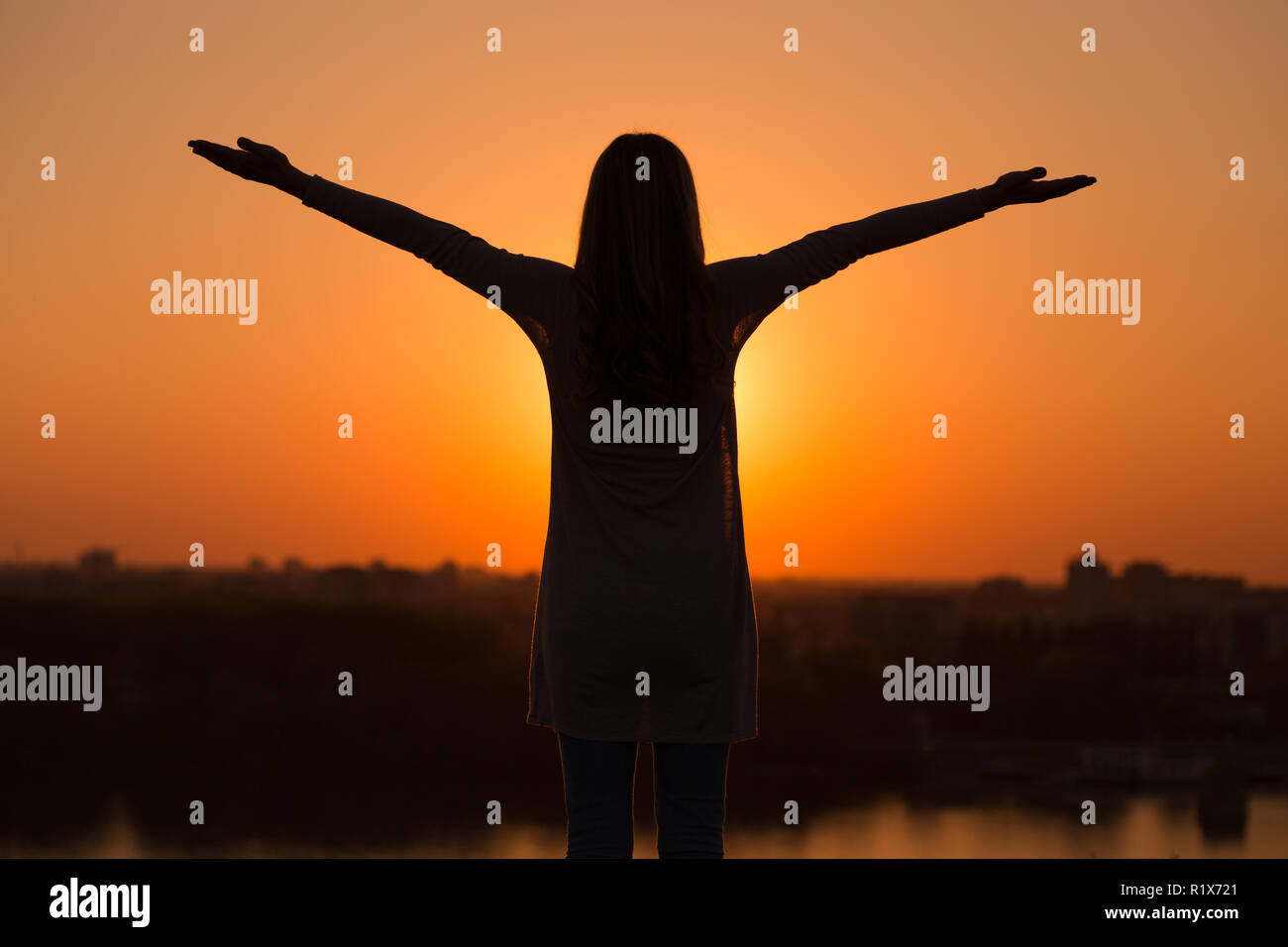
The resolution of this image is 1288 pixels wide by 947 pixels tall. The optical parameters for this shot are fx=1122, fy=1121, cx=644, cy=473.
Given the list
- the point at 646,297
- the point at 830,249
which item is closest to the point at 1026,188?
the point at 830,249

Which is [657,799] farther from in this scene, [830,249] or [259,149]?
[259,149]

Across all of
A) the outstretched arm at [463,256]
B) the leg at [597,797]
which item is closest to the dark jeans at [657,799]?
the leg at [597,797]

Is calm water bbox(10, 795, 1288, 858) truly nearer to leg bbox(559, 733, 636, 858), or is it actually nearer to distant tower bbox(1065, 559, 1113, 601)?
distant tower bbox(1065, 559, 1113, 601)

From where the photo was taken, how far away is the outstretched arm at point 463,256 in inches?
75.4

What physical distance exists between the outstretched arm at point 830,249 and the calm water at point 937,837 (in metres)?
62.5

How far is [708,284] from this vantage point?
6.11ft

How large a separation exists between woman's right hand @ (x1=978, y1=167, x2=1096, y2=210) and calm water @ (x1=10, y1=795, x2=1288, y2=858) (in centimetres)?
6241

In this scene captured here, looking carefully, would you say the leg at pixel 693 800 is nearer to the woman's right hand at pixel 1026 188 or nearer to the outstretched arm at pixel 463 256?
the outstretched arm at pixel 463 256

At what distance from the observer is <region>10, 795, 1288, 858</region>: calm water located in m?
68.4

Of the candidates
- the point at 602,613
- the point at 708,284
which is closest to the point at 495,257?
the point at 708,284

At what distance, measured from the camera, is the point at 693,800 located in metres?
1.90
